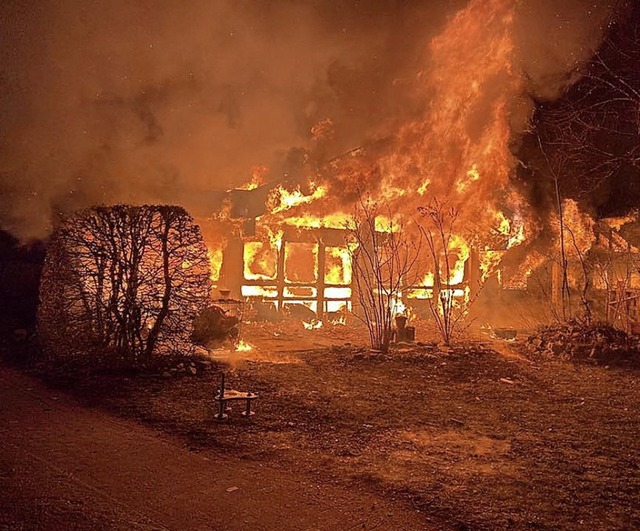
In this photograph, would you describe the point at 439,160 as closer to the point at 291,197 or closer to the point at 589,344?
the point at 291,197

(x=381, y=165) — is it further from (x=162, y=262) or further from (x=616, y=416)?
(x=616, y=416)

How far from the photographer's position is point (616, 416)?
7.04 meters

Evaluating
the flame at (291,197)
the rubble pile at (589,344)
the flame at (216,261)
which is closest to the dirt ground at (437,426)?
the rubble pile at (589,344)

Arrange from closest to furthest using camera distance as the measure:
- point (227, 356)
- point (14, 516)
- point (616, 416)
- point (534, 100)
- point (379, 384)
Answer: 1. point (14, 516)
2. point (616, 416)
3. point (379, 384)
4. point (227, 356)
5. point (534, 100)

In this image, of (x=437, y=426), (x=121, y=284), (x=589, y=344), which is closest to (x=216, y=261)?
(x=121, y=284)

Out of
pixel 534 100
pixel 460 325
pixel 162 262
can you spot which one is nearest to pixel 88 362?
pixel 162 262

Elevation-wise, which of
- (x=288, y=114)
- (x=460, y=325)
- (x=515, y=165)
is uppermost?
(x=288, y=114)

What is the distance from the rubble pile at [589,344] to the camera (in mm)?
11008

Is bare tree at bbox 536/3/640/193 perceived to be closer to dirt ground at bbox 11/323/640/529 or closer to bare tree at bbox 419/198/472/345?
bare tree at bbox 419/198/472/345

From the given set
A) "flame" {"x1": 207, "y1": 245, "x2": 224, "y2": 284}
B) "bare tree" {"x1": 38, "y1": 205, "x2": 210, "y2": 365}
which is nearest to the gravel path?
"bare tree" {"x1": 38, "y1": 205, "x2": 210, "y2": 365}

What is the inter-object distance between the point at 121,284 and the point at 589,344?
31.2 feet

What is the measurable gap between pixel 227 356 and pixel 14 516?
21.8 ft

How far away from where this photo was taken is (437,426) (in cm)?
638

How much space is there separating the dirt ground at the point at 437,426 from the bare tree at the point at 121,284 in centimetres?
83
